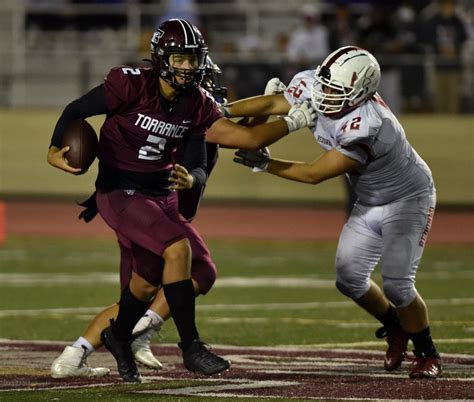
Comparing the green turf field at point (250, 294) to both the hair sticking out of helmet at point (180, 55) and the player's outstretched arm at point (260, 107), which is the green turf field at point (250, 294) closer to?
the player's outstretched arm at point (260, 107)

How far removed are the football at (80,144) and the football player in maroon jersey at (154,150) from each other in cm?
4

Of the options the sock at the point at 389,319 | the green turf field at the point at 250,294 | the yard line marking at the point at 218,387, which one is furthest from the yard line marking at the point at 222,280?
the yard line marking at the point at 218,387

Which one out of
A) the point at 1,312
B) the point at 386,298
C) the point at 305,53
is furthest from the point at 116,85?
the point at 305,53

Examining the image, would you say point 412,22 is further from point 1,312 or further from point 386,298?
point 386,298

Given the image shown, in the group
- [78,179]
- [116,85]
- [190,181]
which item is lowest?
[78,179]

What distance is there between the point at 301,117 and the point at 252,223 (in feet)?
38.9

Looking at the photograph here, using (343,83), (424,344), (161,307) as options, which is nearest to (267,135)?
(343,83)

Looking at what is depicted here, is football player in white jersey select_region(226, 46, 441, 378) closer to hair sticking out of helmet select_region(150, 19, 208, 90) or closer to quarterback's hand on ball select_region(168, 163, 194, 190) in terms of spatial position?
quarterback's hand on ball select_region(168, 163, 194, 190)

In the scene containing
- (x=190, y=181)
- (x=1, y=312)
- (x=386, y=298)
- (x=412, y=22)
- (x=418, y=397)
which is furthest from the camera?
(x=412, y=22)

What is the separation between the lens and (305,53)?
1798 cm

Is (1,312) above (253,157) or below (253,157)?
below

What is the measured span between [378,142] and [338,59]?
0.47 m

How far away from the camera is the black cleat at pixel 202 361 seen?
6438 mm

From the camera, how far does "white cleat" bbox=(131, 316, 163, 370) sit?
7.24m
